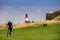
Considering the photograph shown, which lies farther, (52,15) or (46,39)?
(52,15)

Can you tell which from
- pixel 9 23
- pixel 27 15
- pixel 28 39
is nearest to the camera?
pixel 28 39

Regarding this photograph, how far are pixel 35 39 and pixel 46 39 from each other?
0.90 m

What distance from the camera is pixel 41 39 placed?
21.9 meters

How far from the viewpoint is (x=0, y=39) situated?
869 inches

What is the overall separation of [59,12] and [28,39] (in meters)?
36.2

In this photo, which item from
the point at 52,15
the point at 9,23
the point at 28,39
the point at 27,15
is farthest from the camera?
the point at 52,15

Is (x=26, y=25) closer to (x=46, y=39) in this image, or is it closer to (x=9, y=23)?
(x=9, y=23)

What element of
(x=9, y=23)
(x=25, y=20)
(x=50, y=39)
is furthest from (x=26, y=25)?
(x=50, y=39)

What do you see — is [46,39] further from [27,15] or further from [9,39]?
[27,15]

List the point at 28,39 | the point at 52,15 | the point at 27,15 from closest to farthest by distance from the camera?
the point at 28,39 < the point at 27,15 < the point at 52,15

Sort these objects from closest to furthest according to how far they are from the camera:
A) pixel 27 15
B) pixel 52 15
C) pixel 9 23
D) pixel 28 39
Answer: pixel 28 39 → pixel 9 23 → pixel 27 15 → pixel 52 15

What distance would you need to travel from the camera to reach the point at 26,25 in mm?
38469

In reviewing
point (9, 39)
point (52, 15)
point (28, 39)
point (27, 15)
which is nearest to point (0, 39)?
point (9, 39)

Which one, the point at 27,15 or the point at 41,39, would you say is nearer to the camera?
the point at 41,39
